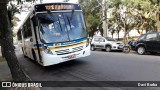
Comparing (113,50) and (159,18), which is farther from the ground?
(159,18)

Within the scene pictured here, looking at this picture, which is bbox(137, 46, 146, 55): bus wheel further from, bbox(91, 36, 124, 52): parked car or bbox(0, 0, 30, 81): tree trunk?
bbox(0, 0, 30, 81): tree trunk

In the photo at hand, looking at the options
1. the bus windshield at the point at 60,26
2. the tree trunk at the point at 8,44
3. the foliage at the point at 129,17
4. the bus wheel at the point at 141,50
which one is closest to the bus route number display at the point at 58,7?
the bus windshield at the point at 60,26

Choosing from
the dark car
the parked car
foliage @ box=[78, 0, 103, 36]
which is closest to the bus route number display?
the dark car

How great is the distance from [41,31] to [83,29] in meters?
2.19

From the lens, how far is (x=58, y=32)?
38.1 feet

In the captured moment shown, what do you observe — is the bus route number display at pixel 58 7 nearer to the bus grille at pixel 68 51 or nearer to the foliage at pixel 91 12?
the bus grille at pixel 68 51

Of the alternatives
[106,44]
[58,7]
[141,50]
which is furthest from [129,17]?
[58,7]

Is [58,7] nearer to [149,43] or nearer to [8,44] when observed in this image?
[8,44]

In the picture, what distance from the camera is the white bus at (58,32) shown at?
11281 mm

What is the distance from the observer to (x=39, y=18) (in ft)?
37.8

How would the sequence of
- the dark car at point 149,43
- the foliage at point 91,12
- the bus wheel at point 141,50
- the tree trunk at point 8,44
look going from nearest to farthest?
the tree trunk at point 8,44
the dark car at point 149,43
the bus wheel at point 141,50
the foliage at point 91,12

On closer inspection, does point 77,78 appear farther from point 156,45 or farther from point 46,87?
point 156,45

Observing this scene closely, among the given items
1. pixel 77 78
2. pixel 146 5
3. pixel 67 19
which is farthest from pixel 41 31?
pixel 146 5

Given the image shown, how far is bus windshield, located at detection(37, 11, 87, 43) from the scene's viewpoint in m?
11.4
